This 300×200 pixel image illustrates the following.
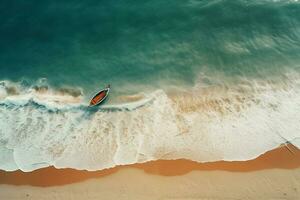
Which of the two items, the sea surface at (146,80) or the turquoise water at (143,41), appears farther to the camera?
the turquoise water at (143,41)

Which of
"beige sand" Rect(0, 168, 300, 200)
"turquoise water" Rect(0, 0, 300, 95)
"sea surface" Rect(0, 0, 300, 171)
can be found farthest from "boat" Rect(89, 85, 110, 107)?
"beige sand" Rect(0, 168, 300, 200)

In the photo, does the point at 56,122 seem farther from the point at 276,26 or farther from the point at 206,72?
the point at 276,26

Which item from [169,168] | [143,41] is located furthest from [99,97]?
[169,168]

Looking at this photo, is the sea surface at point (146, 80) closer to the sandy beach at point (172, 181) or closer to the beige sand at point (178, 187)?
the sandy beach at point (172, 181)

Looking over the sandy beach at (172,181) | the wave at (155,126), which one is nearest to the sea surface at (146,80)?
the wave at (155,126)

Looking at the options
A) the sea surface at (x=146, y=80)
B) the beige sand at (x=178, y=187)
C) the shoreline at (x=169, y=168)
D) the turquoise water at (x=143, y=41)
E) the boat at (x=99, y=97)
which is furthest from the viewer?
the turquoise water at (x=143, y=41)

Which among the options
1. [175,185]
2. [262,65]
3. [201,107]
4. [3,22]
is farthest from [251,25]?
[3,22]
